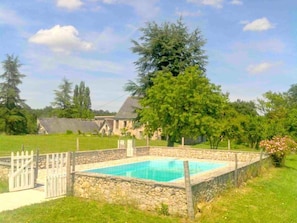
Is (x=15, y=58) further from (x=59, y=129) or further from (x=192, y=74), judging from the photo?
(x=192, y=74)

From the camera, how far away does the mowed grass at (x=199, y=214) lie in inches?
290

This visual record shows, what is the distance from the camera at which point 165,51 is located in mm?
28453

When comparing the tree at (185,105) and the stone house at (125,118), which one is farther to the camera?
the stone house at (125,118)

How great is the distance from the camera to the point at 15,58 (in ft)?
152

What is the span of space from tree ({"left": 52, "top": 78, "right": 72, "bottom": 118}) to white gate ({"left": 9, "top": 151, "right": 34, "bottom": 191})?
183 ft

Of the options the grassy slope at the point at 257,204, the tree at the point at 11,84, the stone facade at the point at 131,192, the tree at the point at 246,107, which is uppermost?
the tree at the point at 11,84

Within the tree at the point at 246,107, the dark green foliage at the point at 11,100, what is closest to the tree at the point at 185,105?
the tree at the point at 246,107

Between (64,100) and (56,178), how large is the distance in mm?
57764

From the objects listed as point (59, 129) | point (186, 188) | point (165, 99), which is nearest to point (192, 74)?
point (165, 99)

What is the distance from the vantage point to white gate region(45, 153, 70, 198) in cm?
896

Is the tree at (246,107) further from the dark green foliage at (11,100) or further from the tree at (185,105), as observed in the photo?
the dark green foliage at (11,100)

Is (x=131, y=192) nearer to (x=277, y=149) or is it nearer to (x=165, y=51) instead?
(x=277, y=149)

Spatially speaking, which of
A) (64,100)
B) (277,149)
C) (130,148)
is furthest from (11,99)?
(277,149)

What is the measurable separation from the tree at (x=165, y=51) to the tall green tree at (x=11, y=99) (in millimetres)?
24271
